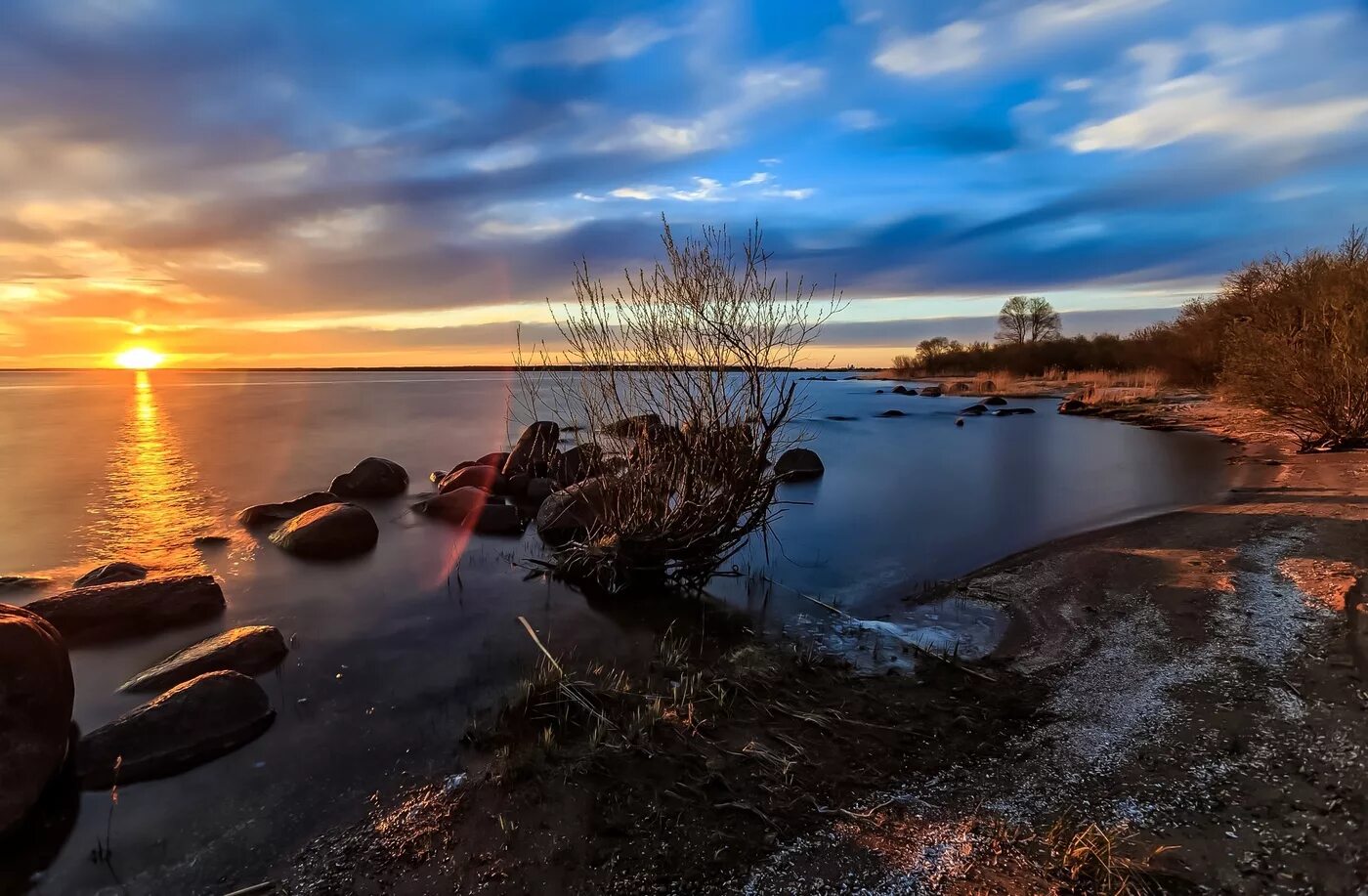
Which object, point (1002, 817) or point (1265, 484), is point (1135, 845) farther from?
point (1265, 484)

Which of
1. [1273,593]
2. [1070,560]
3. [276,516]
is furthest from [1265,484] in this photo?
[276,516]

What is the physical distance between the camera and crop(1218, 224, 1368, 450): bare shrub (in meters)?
18.2

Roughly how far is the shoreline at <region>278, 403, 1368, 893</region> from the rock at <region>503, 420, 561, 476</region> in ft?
41.9

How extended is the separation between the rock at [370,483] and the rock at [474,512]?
283 centimetres

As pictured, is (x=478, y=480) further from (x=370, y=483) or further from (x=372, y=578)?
(x=372, y=578)

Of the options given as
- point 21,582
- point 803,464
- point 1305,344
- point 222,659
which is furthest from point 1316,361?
point 21,582

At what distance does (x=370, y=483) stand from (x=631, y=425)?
11.5m

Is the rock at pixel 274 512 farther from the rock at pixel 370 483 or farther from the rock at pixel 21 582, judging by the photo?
the rock at pixel 21 582

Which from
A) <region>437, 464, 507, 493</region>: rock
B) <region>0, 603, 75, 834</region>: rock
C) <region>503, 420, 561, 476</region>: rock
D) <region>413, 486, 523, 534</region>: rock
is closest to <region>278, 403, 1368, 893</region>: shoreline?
<region>0, 603, 75, 834</region>: rock

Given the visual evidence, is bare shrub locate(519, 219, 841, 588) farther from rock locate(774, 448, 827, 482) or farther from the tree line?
the tree line

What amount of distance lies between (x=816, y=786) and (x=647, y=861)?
1.37 metres

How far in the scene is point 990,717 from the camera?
5703 mm

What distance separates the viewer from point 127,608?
28.1 feet

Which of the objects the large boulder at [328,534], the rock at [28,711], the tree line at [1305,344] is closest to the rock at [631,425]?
the large boulder at [328,534]
